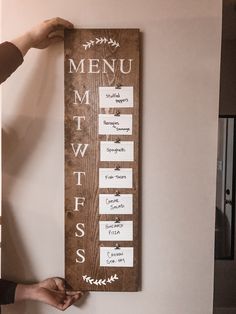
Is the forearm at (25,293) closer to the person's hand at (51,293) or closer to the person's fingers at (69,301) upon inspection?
the person's hand at (51,293)

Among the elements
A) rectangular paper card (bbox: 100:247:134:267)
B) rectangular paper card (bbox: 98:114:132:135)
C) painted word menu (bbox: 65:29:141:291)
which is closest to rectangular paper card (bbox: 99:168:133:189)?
painted word menu (bbox: 65:29:141:291)

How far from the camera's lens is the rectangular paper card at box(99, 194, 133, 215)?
1.21 meters

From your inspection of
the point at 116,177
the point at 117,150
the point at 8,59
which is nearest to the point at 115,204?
the point at 116,177

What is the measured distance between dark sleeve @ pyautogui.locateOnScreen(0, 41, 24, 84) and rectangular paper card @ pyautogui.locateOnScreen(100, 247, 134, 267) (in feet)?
2.42

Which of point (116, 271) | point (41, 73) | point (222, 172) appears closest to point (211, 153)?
point (116, 271)

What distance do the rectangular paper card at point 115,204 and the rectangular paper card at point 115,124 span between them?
24 centimetres

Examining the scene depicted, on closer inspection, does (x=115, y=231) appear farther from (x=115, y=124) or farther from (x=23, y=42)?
(x=23, y=42)

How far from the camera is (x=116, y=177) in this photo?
1.21 meters

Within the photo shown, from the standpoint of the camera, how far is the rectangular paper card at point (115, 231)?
1.22 meters

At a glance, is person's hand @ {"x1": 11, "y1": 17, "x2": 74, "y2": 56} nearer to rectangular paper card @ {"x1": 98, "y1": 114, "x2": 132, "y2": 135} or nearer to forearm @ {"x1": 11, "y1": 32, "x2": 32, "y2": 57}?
forearm @ {"x1": 11, "y1": 32, "x2": 32, "y2": 57}

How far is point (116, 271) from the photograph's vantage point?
1.22 metres

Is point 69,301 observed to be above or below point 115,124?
below

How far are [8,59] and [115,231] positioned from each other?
738 mm

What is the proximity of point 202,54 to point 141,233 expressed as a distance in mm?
726
